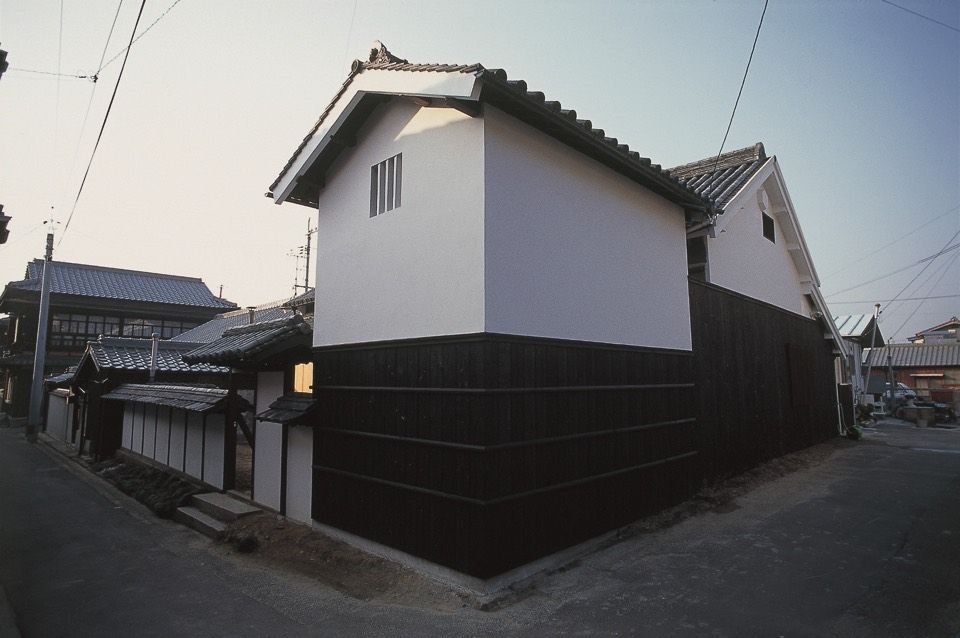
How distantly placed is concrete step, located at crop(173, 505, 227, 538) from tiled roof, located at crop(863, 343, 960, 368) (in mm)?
37621

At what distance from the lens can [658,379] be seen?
8.25 meters

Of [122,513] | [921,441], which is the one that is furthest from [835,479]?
[122,513]

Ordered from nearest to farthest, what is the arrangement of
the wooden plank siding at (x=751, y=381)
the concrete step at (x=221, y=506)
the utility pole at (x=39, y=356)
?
the concrete step at (x=221, y=506) < the wooden plank siding at (x=751, y=381) < the utility pole at (x=39, y=356)

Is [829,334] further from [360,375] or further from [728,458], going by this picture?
[360,375]

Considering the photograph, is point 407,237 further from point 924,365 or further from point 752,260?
point 924,365

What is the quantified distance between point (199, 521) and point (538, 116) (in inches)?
336

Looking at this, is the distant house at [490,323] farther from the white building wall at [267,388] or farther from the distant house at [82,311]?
the distant house at [82,311]

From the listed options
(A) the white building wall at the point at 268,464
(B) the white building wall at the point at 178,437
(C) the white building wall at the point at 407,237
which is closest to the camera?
(C) the white building wall at the point at 407,237

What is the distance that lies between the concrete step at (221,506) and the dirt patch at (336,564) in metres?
0.20

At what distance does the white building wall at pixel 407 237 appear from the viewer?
5.91 m

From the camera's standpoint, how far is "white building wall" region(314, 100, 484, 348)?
5910 millimetres

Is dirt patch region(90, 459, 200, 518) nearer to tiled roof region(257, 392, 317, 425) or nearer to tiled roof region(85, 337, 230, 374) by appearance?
tiled roof region(85, 337, 230, 374)

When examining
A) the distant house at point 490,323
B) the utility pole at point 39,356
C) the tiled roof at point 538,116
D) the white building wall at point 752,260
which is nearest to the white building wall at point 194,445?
the distant house at point 490,323

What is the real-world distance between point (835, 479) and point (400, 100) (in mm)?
11305
